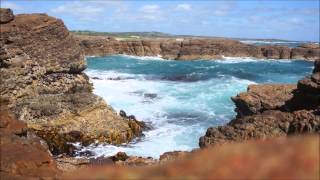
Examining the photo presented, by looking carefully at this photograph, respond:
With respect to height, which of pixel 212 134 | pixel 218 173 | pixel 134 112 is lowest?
pixel 134 112

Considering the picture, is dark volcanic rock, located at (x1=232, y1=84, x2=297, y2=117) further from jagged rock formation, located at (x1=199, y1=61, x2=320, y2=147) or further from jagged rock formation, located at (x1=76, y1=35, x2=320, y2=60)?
jagged rock formation, located at (x1=76, y1=35, x2=320, y2=60)

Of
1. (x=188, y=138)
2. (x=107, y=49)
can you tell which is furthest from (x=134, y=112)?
(x=107, y=49)

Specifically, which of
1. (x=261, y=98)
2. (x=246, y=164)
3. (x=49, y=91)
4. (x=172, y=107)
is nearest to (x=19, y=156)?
(x=246, y=164)

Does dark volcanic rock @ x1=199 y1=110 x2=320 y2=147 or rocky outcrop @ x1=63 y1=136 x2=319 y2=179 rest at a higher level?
rocky outcrop @ x1=63 y1=136 x2=319 y2=179

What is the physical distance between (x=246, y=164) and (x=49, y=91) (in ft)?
63.0

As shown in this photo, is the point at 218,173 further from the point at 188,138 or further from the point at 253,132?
the point at 188,138

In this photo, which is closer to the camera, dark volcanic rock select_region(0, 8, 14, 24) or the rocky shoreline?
the rocky shoreline

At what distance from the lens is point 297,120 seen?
11203 mm

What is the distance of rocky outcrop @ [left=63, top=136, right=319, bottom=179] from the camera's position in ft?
6.44

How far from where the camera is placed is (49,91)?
2056 cm

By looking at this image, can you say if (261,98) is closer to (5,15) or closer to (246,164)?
(5,15)

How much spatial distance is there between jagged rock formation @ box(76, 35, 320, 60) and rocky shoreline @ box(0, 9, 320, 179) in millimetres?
56915

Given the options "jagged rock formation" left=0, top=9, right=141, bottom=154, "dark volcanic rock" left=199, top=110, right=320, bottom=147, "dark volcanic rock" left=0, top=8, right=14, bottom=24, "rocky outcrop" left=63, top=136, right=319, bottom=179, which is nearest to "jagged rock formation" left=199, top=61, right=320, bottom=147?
"dark volcanic rock" left=199, top=110, right=320, bottom=147

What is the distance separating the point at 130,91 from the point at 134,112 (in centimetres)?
785
